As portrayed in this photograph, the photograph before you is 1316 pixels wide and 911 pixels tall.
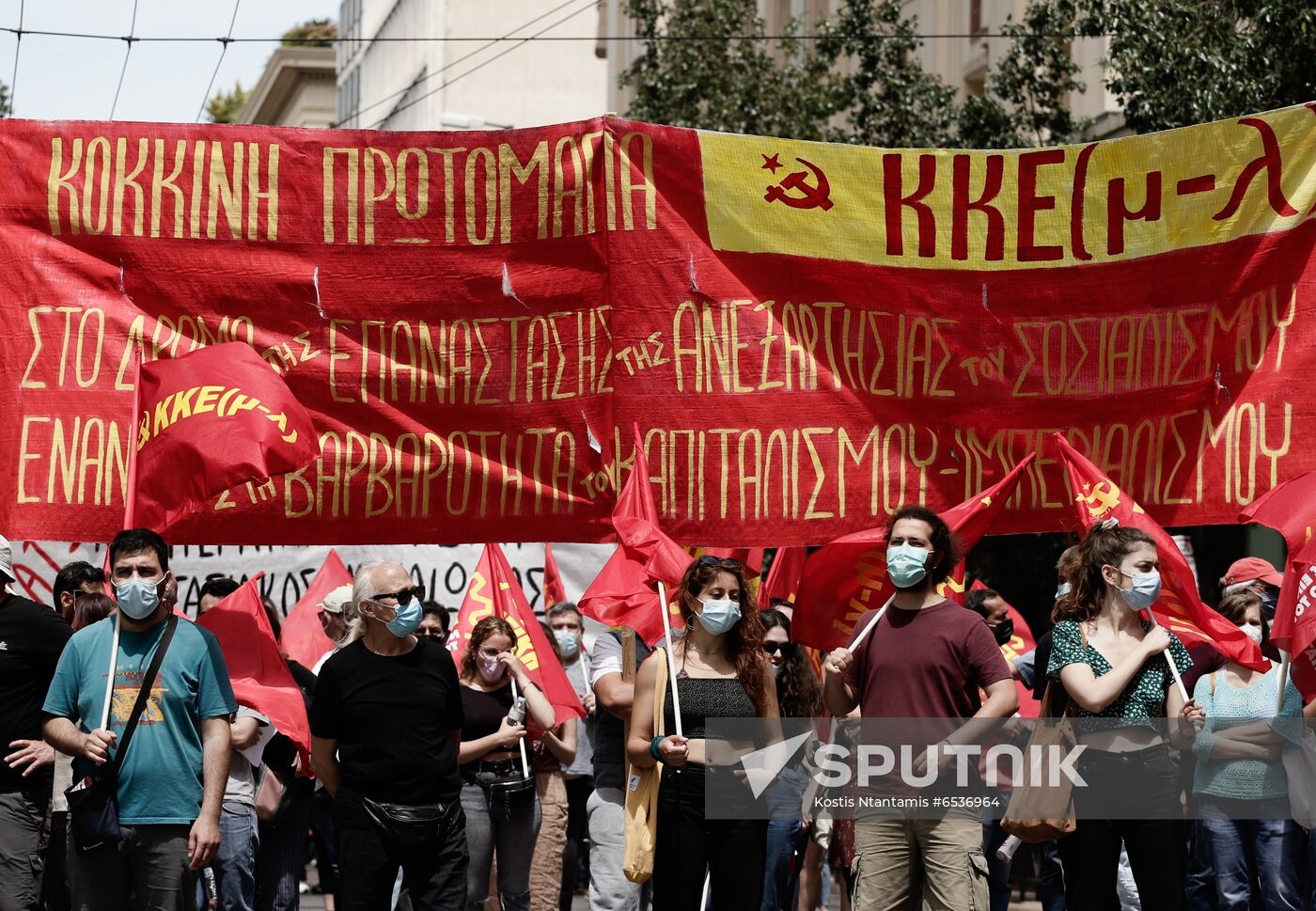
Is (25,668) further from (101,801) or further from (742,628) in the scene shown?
(742,628)

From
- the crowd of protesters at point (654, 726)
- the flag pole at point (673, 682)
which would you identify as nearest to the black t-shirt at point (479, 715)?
the crowd of protesters at point (654, 726)

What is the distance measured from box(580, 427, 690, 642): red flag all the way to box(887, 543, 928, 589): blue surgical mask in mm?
1420

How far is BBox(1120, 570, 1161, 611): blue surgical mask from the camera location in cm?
741

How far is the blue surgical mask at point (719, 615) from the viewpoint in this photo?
788 centimetres

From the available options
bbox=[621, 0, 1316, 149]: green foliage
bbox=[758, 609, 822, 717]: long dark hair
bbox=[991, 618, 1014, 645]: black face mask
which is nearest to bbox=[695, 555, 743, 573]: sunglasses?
bbox=[758, 609, 822, 717]: long dark hair

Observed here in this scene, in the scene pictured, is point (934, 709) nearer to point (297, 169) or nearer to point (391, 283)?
point (391, 283)

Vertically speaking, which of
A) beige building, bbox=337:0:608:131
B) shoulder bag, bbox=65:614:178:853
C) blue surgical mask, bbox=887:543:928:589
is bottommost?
shoulder bag, bbox=65:614:178:853

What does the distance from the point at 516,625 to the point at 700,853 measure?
3.34 meters

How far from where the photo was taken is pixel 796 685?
9.88 meters

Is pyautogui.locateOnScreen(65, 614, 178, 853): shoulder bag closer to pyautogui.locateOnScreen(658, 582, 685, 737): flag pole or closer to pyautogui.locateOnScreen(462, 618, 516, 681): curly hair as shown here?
pyautogui.locateOnScreen(658, 582, 685, 737): flag pole

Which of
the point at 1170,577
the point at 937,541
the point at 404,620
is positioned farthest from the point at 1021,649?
the point at 404,620

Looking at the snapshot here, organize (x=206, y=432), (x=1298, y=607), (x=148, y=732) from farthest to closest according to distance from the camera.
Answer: (x=206, y=432) < (x=1298, y=607) < (x=148, y=732)

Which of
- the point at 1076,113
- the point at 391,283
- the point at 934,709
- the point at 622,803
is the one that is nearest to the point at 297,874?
the point at 622,803

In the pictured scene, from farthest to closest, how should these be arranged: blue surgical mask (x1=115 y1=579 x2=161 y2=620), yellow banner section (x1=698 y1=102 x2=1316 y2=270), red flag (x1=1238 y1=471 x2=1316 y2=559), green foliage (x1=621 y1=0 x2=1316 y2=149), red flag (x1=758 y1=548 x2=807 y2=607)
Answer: green foliage (x1=621 y1=0 x2=1316 y2=149), red flag (x1=758 y1=548 x2=807 y2=607), yellow banner section (x1=698 y1=102 x2=1316 y2=270), red flag (x1=1238 y1=471 x2=1316 y2=559), blue surgical mask (x1=115 y1=579 x2=161 y2=620)
